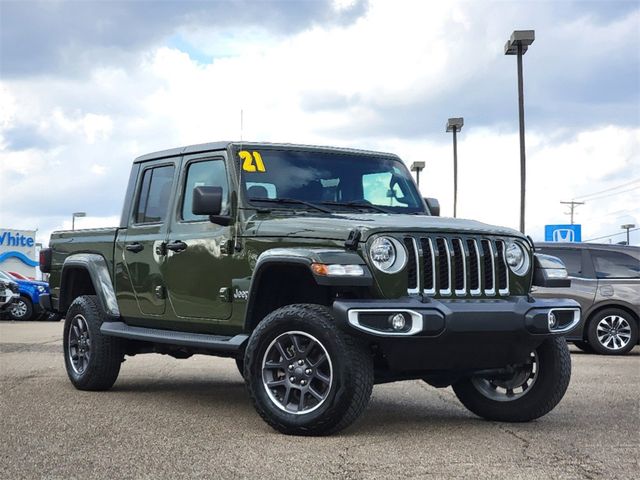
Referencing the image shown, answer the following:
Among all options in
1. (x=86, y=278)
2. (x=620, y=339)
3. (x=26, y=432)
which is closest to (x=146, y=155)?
(x=86, y=278)

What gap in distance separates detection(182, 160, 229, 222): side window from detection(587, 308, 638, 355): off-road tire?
334 inches

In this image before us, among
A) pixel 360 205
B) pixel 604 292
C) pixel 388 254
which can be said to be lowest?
pixel 604 292

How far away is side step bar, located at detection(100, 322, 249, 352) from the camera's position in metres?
6.73

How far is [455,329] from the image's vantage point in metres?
5.94

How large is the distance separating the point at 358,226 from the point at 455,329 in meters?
0.89

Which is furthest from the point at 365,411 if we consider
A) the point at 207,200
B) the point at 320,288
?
the point at 207,200

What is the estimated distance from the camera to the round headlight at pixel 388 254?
6004 millimetres

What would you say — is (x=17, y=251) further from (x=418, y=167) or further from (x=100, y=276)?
(x=100, y=276)

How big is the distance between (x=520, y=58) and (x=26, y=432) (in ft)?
74.1

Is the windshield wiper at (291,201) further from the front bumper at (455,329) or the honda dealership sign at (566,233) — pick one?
the honda dealership sign at (566,233)

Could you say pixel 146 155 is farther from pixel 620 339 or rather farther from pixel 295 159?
pixel 620 339

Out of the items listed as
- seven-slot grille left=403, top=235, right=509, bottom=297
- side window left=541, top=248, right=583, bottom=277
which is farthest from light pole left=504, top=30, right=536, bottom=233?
seven-slot grille left=403, top=235, right=509, bottom=297

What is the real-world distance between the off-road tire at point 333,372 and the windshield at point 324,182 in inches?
48.1

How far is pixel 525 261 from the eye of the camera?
6711 millimetres
